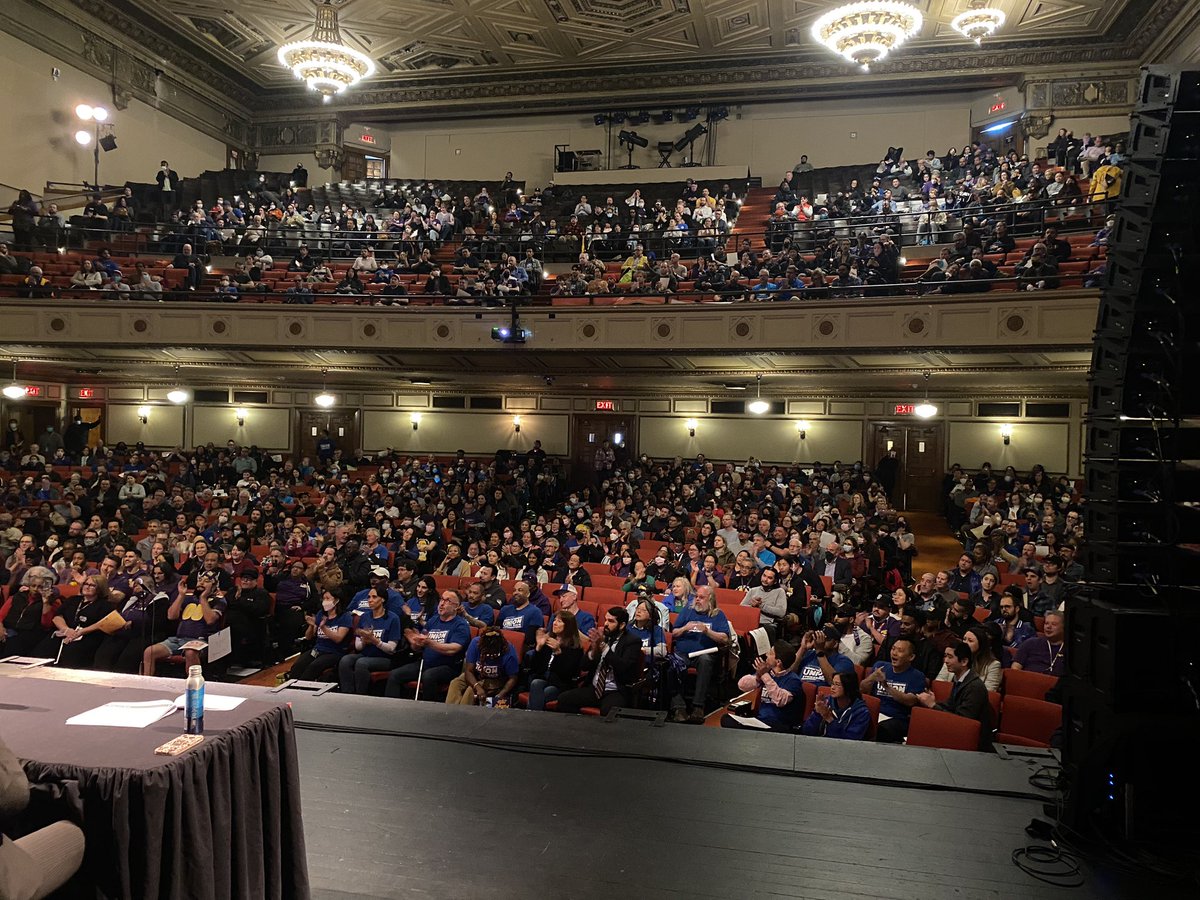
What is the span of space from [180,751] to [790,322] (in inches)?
440

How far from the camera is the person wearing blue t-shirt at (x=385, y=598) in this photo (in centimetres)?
638

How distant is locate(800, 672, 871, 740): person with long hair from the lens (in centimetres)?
478

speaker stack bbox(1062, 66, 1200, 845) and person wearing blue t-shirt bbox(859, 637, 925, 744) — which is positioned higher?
speaker stack bbox(1062, 66, 1200, 845)

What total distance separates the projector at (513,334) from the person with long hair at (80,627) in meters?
7.50

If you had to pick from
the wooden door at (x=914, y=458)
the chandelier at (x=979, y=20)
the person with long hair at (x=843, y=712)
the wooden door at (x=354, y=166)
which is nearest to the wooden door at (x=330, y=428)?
the wooden door at (x=354, y=166)

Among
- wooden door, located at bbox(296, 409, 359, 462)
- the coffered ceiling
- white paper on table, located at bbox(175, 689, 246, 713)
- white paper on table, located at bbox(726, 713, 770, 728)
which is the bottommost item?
white paper on table, located at bbox(726, 713, 770, 728)

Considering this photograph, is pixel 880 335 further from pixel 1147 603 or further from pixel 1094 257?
pixel 1147 603

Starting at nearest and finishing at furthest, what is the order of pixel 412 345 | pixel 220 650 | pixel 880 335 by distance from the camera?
1. pixel 220 650
2. pixel 880 335
3. pixel 412 345

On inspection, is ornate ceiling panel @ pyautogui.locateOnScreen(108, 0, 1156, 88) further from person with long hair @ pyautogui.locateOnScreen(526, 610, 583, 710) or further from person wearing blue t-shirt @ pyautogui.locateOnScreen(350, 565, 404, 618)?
person with long hair @ pyautogui.locateOnScreen(526, 610, 583, 710)

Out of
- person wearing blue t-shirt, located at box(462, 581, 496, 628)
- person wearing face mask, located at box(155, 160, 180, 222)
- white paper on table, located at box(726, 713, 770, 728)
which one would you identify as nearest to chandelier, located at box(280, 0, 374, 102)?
person wearing face mask, located at box(155, 160, 180, 222)

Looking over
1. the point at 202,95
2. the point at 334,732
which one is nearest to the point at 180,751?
the point at 334,732

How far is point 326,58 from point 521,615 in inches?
463

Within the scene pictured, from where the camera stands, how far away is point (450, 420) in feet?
65.5

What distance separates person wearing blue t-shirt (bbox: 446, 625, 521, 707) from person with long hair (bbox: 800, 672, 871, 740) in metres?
2.24
